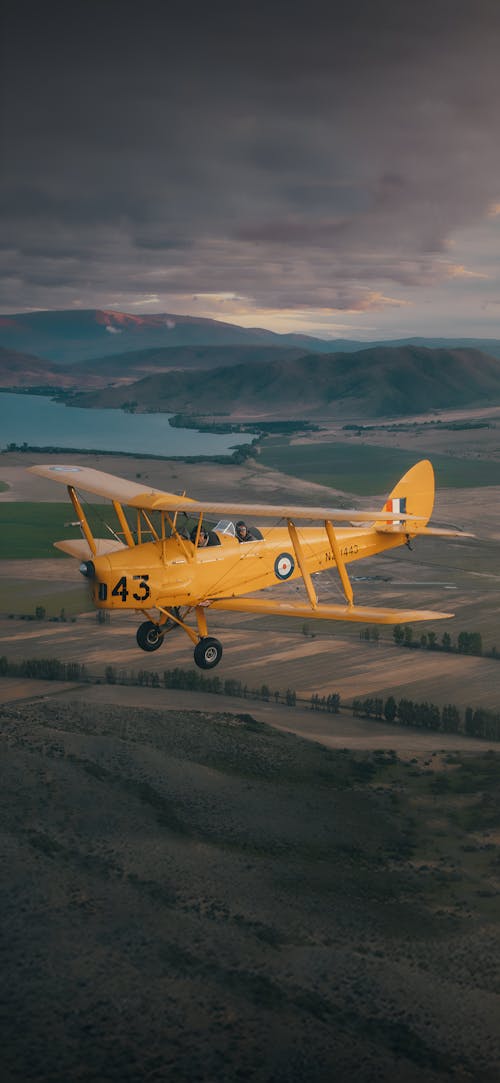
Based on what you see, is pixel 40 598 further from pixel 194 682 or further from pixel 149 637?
pixel 149 637

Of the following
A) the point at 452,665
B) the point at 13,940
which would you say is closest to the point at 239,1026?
the point at 13,940

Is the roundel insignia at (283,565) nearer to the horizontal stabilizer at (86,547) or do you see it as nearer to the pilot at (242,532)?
the pilot at (242,532)

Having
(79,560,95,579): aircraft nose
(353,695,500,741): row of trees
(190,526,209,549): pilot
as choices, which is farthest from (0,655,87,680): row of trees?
(79,560,95,579): aircraft nose

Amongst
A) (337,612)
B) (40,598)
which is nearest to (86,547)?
(337,612)

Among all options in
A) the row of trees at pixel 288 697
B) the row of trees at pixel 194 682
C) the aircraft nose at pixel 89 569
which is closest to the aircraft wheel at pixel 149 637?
the aircraft nose at pixel 89 569

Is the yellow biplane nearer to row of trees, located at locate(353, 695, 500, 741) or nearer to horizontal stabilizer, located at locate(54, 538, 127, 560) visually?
horizontal stabilizer, located at locate(54, 538, 127, 560)
